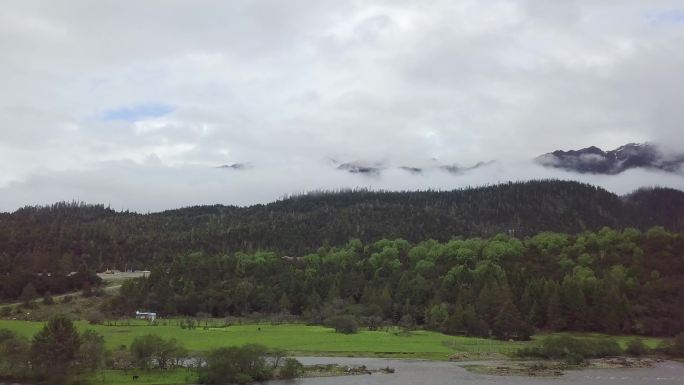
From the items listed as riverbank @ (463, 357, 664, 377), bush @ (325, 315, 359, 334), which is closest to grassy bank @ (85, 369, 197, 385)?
riverbank @ (463, 357, 664, 377)

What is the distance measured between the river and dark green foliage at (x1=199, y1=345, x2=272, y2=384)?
3.22 m

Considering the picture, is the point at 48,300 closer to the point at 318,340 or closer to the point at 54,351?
the point at 318,340

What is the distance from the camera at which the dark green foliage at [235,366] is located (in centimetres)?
8350

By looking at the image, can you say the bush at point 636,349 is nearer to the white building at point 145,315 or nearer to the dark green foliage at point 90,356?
the dark green foliage at point 90,356

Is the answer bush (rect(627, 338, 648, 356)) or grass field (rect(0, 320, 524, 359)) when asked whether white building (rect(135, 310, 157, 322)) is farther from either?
bush (rect(627, 338, 648, 356))

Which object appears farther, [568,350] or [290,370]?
[568,350]

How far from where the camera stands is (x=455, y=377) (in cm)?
8969

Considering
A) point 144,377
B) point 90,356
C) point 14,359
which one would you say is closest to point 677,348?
point 144,377

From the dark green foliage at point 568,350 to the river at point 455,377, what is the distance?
9.79 meters

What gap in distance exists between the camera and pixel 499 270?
191000mm

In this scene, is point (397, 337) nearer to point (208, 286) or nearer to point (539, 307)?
point (539, 307)

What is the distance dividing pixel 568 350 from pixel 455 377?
34587 mm

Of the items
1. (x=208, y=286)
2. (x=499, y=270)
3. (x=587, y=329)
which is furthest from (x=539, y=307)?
(x=208, y=286)

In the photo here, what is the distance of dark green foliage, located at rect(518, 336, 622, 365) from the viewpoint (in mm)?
113312
